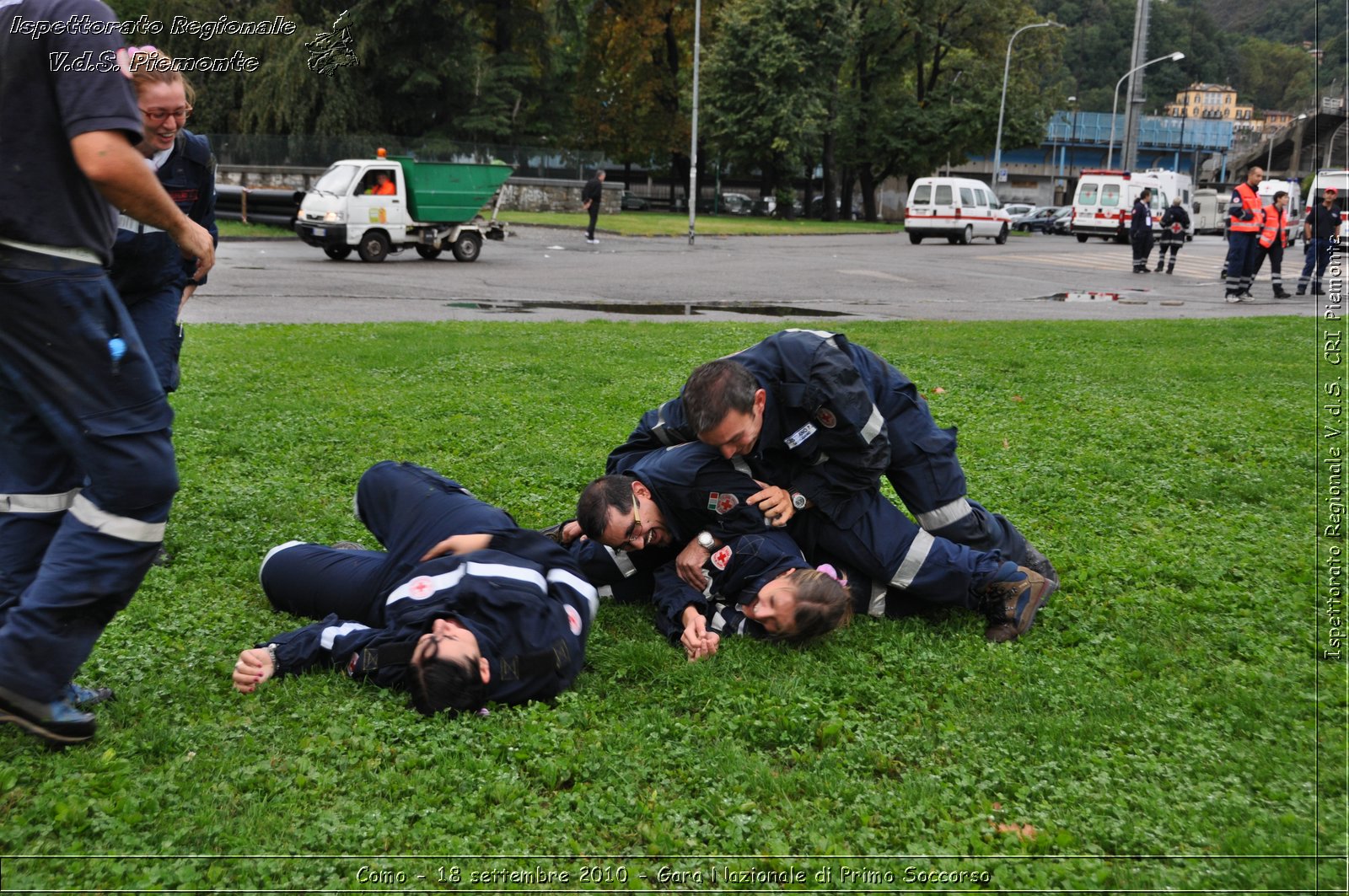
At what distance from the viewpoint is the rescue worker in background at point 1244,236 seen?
19.2 meters

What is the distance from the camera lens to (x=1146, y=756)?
11.4ft

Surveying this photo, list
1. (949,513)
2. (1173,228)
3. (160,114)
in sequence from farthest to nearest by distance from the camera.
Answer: (1173,228) → (949,513) → (160,114)

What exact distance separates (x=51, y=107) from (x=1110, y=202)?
44250 millimetres

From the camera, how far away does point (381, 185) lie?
74.1 feet

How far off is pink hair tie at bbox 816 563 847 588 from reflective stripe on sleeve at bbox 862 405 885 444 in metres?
0.57

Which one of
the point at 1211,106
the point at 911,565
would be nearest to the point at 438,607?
the point at 911,565

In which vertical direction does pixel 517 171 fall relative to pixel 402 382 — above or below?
above

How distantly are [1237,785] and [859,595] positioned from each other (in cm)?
175

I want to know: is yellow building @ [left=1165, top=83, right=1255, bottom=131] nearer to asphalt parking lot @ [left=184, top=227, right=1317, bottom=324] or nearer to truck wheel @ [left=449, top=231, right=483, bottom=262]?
asphalt parking lot @ [left=184, top=227, right=1317, bottom=324]

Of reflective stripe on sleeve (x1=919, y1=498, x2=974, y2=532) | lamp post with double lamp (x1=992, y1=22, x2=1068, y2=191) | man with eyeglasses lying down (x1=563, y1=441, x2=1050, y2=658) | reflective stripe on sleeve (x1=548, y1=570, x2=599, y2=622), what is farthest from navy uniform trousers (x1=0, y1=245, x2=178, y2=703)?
lamp post with double lamp (x1=992, y1=22, x2=1068, y2=191)

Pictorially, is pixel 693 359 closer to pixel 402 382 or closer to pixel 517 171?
pixel 402 382

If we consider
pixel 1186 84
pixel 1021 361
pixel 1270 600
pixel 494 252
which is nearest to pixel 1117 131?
pixel 1186 84

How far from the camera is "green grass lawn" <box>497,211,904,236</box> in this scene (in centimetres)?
4009

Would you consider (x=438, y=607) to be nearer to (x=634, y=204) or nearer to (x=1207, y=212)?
(x=634, y=204)
